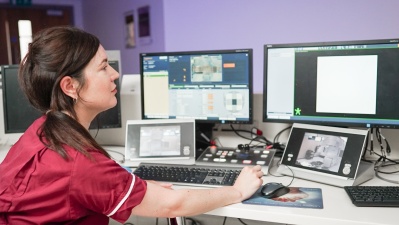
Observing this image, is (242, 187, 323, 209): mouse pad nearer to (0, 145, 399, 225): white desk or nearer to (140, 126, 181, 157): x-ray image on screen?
(0, 145, 399, 225): white desk

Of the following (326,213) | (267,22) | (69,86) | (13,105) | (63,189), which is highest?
(267,22)

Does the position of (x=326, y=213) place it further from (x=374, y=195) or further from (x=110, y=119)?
(x=110, y=119)

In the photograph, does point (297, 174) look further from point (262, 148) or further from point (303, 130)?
point (262, 148)

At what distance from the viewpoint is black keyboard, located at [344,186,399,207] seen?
3.66 feet

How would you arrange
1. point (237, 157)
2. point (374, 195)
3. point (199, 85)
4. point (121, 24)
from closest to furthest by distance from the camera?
point (374, 195)
point (237, 157)
point (199, 85)
point (121, 24)

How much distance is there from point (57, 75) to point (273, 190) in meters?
0.71

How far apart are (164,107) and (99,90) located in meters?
0.63

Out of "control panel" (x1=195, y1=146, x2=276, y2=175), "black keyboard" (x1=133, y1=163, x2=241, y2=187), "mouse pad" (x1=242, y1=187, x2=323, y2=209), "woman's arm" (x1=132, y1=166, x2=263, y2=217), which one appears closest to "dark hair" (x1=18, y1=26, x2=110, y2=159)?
"woman's arm" (x1=132, y1=166, x2=263, y2=217)

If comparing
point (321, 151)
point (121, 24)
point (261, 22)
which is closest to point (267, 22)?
point (261, 22)

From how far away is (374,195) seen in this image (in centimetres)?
115

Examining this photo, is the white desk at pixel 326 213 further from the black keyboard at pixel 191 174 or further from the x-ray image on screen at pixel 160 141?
the x-ray image on screen at pixel 160 141

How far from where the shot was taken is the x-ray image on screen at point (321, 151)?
1.37 metres

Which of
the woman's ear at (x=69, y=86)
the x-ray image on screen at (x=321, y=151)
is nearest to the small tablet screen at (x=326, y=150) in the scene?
the x-ray image on screen at (x=321, y=151)

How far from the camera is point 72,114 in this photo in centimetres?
111
